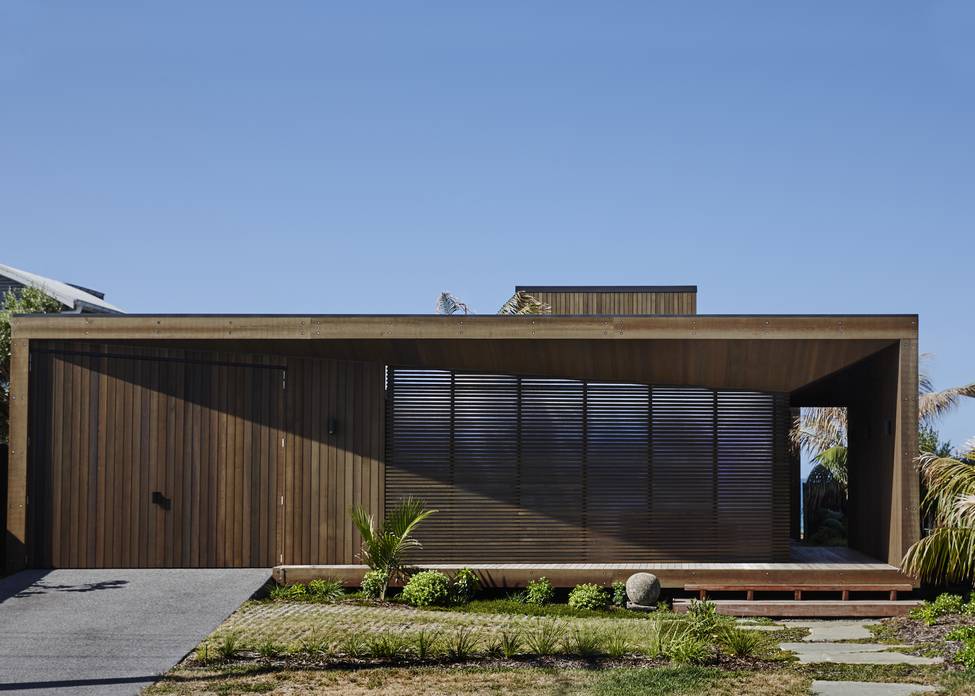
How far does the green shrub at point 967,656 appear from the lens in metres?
8.92

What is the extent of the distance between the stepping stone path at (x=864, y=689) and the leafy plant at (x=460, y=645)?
114 inches

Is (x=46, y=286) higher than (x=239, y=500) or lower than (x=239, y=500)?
higher

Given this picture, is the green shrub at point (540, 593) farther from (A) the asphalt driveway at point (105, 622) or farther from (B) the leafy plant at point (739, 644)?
(B) the leafy plant at point (739, 644)

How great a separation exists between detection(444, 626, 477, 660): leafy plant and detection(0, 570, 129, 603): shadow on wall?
427 centimetres

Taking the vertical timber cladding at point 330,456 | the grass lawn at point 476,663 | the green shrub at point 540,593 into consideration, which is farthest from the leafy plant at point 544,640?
the vertical timber cladding at point 330,456

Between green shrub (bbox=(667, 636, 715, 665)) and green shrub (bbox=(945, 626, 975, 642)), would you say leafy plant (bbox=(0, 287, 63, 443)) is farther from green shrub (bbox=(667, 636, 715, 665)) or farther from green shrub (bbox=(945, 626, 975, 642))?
green shrub (bbox=(945, 626, 975, 642))

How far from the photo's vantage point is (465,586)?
12.8m

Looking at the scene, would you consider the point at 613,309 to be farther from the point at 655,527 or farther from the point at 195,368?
the point at 195,368

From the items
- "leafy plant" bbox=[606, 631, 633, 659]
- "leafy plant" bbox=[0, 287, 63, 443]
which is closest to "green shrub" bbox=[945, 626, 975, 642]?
"leafy plant" bbox=[606, 631, 633, 659]

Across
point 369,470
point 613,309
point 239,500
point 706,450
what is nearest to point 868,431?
point 706,450

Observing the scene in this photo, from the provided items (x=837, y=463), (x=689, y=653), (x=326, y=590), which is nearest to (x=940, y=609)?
(x=689, y=653)

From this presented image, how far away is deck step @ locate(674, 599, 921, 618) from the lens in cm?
1258

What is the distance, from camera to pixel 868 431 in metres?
14.5

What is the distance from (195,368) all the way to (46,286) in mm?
13411
